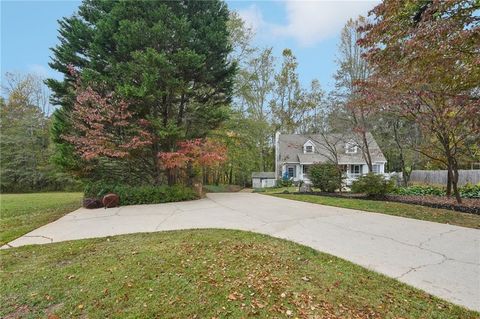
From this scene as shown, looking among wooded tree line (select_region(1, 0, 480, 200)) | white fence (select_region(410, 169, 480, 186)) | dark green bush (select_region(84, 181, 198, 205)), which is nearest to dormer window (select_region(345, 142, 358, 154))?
wooded tree line (select_region(1, 0, 480, 200))

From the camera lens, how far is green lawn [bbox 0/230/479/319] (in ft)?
8.05

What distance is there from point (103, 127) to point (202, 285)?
8.25 meters

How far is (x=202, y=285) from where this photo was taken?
2869 millimetres

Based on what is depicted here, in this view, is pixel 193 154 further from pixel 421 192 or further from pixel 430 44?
pixel 421 192

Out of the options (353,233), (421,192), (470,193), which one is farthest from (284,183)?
(353,233)

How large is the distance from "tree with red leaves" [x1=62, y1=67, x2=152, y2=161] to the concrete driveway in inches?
89.6

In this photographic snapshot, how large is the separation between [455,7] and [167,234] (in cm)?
670

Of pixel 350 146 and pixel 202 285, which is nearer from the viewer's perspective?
pixel 202 285

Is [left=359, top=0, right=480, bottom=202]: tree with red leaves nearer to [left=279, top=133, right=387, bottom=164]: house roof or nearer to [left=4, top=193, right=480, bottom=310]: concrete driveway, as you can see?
[left=4, top=193, right=480, bottom=310]: concrete driveway

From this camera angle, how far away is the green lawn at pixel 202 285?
245 centimetres

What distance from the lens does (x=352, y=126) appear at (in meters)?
13.6

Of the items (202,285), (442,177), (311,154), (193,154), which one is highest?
(311,154)

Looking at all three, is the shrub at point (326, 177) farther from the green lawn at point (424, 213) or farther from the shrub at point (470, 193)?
the shrub at point (470, 193)

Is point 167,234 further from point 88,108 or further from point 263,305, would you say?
point 88,108
